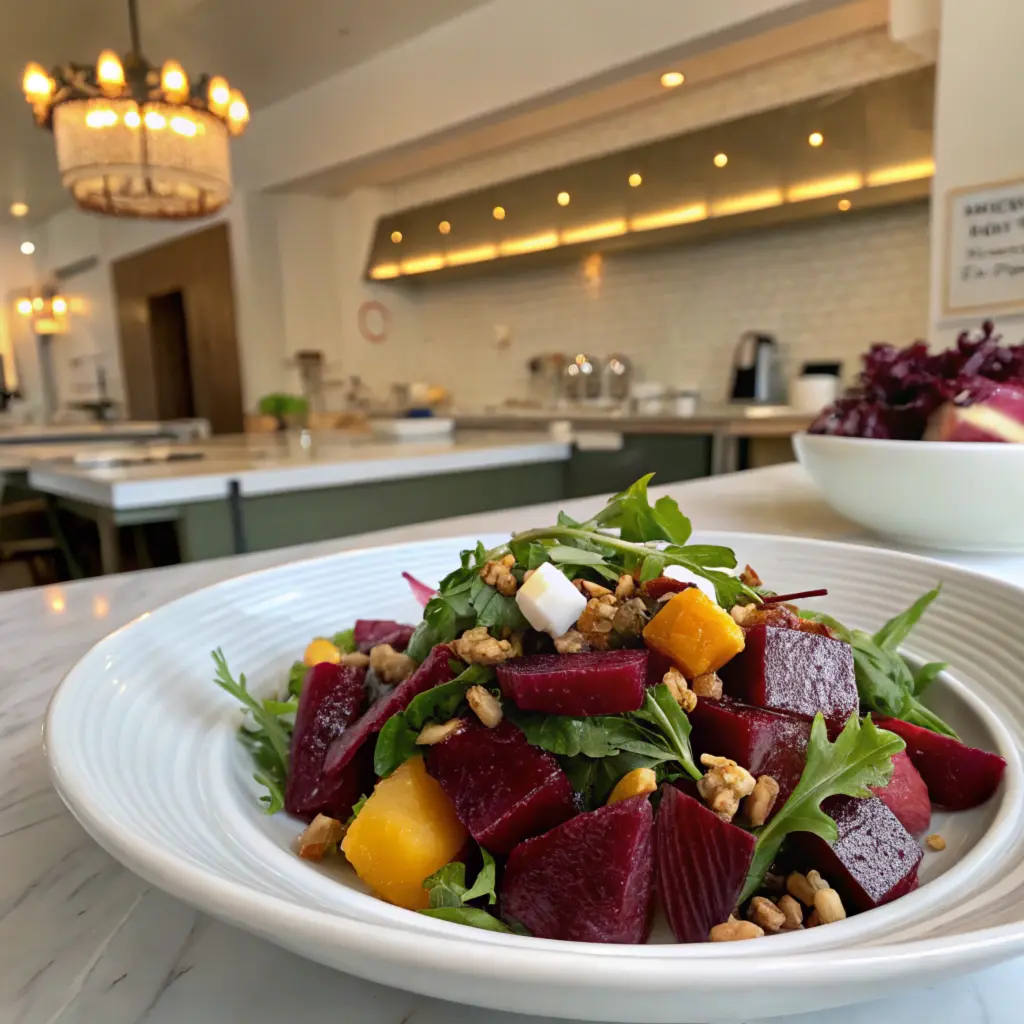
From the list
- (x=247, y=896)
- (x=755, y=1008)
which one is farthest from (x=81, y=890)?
(x=755, y=1008)

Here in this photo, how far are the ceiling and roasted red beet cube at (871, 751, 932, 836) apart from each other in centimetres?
512

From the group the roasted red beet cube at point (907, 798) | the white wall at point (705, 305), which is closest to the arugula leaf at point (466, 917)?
the roasted red beet cube at point (907, 798)

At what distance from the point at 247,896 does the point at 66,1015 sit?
14cm

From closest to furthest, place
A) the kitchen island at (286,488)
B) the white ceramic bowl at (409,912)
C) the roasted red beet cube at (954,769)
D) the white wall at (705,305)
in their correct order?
the white ceramic bowl at (409,912)
the roasted red beet cube at (954,769)
the kitchen island at (286,488)
the white wall at (705,305)

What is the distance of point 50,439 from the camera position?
216 inches

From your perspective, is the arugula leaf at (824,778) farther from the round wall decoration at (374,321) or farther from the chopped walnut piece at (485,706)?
the round wall decoration at (374,321)

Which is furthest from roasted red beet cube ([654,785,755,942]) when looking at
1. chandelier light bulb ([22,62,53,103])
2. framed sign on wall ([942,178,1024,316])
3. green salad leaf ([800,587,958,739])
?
chandelier light bulb ([22,62,53,103])

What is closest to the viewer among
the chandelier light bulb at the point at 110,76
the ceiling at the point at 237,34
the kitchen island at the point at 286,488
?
the kitchen island at the point at 286,488

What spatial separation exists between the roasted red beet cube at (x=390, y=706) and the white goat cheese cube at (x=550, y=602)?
0.06 metres

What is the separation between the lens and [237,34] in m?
4.88

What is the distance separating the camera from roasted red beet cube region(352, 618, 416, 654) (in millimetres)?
635

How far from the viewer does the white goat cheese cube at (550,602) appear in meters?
0.48

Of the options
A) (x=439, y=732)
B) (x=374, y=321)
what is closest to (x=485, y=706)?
(x=439, y=732)

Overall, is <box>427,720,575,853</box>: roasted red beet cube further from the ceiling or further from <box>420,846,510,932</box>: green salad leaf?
the ceiling
